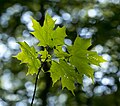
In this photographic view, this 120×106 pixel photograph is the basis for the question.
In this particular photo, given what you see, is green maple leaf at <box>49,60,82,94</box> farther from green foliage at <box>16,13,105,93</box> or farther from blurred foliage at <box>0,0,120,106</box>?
blurred foliage at <box>0,0,120,106</box>

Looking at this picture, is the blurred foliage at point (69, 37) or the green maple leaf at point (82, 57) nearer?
the green maple leaf at point (82, 57)

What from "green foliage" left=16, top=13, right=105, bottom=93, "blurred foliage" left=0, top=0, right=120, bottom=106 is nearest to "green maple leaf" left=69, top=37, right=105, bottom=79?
"green foliage" left=16, top=13, right=105, bottom=93

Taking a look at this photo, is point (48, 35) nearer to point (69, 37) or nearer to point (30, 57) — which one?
point (30, 57)

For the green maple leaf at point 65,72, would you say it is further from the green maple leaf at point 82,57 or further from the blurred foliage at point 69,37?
the blurred foliage at point 69,37

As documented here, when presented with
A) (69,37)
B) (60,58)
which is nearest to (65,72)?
(60,58)

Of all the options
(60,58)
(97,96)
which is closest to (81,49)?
(60,58)

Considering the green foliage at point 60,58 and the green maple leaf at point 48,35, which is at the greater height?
the green maple leaf at point 48,35

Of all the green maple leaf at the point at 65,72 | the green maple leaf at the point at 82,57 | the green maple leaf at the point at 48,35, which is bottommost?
the green maple leaf at the point at 65,72

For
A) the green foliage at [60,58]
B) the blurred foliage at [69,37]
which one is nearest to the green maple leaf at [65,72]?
the green foliage at [60,58]
